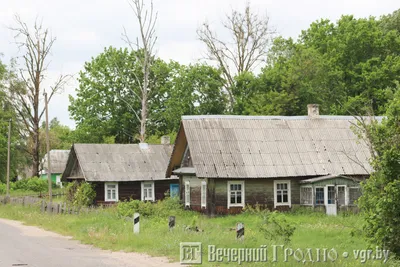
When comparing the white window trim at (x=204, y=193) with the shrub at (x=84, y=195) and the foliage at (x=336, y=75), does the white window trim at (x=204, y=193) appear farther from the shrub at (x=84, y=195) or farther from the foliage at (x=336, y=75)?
the foliage at (x=336, y=75)

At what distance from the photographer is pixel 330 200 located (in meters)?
30.5

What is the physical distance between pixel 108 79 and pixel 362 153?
26.6 metres

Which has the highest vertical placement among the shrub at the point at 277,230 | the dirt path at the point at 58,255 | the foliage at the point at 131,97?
the foliage at the point at 131,97

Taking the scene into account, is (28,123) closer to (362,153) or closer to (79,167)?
(79,167)

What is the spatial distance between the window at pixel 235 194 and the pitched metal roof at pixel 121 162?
10.3 metres

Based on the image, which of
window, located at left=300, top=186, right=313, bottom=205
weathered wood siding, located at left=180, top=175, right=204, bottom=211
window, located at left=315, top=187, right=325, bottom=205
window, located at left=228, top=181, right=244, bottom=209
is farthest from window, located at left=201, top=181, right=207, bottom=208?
window, located at left=315, top=187, right=325, bottom=205

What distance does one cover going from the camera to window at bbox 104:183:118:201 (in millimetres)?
38781

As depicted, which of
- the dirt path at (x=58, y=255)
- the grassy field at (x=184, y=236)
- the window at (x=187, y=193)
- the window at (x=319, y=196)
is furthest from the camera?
the window at (x=187, y=193)

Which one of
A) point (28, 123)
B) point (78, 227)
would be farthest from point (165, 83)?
point (78, 227)

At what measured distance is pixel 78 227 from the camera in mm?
22172

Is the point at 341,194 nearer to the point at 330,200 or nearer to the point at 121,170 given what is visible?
the point at 330,200

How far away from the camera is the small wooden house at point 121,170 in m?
38.4

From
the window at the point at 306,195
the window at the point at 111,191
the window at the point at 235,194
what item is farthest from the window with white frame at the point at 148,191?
the window at the point at 306,195

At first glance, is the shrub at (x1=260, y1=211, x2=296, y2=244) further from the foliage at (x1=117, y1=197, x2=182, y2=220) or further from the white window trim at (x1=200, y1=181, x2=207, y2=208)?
the white window trim at (x1=200, y1=181, x2=207, y2=208)
